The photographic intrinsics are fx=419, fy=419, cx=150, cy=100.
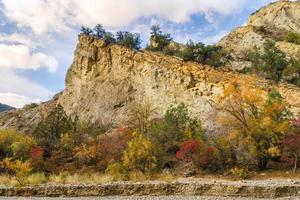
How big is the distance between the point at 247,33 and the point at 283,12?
1520 centimetres

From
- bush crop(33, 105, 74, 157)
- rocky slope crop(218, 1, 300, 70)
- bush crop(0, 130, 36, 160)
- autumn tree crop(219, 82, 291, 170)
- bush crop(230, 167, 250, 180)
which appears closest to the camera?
bush crop(230, 167, 250, 180)

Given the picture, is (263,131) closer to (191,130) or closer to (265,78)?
(191,130)

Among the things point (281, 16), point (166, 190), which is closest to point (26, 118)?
point (281, 16)

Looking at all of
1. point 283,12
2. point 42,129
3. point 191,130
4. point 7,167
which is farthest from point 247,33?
point 7,167

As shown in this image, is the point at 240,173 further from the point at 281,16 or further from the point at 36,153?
the point at 281,16

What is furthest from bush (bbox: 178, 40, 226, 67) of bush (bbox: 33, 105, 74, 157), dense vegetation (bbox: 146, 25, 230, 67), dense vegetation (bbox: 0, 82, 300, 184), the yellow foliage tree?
the yellow foliage tree

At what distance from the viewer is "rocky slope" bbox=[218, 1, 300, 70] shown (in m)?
81.8

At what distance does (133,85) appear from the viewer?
7319 cm

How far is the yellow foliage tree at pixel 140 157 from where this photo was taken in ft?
150

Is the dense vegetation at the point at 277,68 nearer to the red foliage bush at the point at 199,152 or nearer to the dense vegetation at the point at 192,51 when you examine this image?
the dense vegetation at the point at 192,51

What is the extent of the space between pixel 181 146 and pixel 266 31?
52.4m

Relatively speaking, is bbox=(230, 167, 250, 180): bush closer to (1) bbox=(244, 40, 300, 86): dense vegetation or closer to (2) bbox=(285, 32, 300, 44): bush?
(1) bbox=(244, 40, 300, 86): dense vegetation

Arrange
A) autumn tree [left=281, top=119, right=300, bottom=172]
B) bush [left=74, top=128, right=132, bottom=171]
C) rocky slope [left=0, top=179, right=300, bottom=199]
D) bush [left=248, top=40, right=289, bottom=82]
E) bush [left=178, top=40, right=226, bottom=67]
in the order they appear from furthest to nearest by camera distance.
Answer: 1. bush [left=178, top=40, right=226, bottom=67]
2. bush [left=248, top=40, right=289, bottom=82]
3. bush [left=74, top=128, right=132, bottom=171]
4. autumn tree [left=281, top=119, right=300, bottom=172]
5. rocky slope [left=0, top=179, right=300, bottom=199]

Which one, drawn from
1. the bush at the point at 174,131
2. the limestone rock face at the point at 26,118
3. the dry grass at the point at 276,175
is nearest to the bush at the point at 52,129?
the bush at the point at 174,131
